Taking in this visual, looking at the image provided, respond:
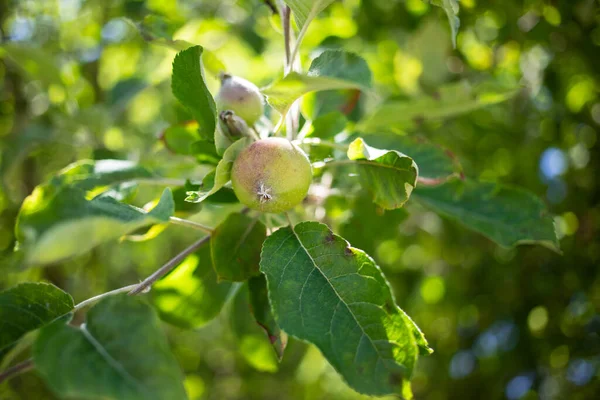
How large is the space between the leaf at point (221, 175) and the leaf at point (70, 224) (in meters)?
0.11

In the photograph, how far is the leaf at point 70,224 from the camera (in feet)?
2.32

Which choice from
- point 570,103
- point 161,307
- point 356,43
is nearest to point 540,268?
point 570,103

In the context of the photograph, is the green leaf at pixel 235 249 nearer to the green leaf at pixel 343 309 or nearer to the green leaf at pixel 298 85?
the green leaf at pixel 343 309

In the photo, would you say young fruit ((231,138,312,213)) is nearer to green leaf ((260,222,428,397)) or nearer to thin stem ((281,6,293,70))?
green leaf ((260,222,428,397))

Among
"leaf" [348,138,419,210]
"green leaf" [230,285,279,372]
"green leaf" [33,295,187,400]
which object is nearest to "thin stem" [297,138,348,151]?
"leaf" [348,138,419,210]

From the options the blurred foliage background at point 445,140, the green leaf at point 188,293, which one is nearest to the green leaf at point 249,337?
the blurred foliage background at point 445,140

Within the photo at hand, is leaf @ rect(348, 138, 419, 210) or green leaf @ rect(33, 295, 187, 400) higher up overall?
leaf @ rect(348, 138, 419, 210)

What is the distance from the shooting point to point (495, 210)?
4.74ft

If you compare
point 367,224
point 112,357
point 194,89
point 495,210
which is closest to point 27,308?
point 112,357

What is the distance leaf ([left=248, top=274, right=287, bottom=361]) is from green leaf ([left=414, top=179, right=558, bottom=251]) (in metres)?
0.54

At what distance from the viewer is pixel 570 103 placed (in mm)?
2408

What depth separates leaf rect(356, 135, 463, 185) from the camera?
1.33 m

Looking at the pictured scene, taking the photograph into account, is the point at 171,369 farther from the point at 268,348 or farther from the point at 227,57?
the point at 227,57

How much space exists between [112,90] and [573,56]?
187cm
